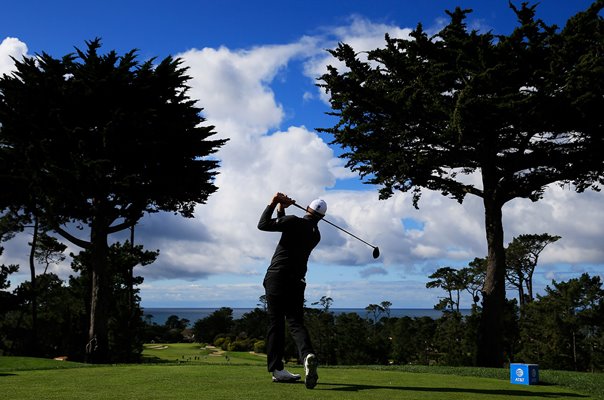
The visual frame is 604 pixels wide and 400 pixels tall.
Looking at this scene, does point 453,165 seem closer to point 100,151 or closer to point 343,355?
point 100,151

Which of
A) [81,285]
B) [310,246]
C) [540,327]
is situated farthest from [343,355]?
[310,246]

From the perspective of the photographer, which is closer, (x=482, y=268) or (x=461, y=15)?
(x=461, y=15)

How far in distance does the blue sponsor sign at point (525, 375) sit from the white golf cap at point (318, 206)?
13.5 feet

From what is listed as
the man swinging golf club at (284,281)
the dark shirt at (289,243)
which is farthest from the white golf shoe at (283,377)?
the dark shirt at (289,243)

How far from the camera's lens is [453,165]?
82.6 feet

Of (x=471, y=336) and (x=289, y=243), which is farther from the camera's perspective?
(x=471, y=336)

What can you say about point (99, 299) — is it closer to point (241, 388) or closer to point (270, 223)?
point (270, 223)

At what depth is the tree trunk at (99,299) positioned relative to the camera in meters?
26.5

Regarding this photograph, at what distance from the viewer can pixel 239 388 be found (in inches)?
274

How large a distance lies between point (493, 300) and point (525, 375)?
51.0 feet

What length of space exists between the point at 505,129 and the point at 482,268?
39330 mm

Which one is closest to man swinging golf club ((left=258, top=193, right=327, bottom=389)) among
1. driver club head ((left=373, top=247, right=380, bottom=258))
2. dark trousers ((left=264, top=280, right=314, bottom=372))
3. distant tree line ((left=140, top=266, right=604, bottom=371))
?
dark trousers ((left=264, top=280, right=314, bottom=372))

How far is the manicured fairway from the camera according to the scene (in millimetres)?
6332

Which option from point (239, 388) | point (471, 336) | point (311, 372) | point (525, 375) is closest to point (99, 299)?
point (239, 388)
